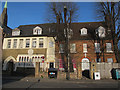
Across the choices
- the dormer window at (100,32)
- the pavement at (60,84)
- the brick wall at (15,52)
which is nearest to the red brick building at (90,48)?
the dormer window at (100,32)

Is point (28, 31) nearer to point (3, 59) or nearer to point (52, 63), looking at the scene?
point (3, 59)

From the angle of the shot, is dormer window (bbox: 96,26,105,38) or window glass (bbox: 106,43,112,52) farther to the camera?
dormer window (bbox: 96,26,105,38)

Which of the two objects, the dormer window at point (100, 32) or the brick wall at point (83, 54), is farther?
the dormer window at point (100, 32)

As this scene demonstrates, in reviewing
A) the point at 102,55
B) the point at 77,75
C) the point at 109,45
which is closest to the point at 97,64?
the point at 77,75

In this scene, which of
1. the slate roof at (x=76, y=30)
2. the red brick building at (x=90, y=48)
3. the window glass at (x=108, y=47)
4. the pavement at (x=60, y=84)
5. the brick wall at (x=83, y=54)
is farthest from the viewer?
the slate roof at (x=76, y=30)

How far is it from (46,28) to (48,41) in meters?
4.30

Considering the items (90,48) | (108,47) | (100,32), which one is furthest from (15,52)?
(108,47)

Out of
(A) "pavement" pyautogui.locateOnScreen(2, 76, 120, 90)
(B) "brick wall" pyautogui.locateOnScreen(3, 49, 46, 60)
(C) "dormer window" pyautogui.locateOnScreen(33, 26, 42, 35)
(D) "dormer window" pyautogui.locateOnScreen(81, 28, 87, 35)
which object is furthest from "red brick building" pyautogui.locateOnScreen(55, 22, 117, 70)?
(A) "pavement" pyautogui.locateOnScreen(2, 76, 120, 90)

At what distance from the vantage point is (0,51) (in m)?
24.9

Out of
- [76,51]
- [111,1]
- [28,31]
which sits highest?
[111,1]

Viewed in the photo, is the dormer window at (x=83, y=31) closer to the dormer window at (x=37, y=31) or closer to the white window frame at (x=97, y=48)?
the white window frame at (x=97, y=48)

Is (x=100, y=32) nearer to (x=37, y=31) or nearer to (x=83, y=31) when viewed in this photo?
(x=83, y=31)

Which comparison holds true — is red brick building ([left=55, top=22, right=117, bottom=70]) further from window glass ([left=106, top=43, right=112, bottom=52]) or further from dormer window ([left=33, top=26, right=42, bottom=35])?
dormer window ([left=33, top=26, right=42, bottom=35])

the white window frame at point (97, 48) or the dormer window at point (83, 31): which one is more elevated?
the dormer window at point (83, 31)
